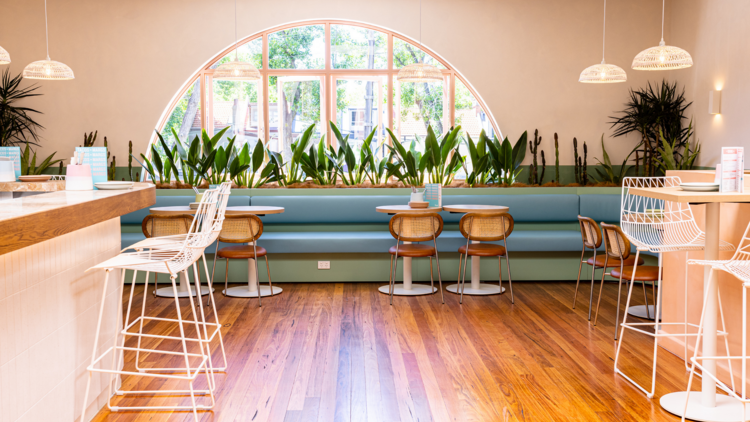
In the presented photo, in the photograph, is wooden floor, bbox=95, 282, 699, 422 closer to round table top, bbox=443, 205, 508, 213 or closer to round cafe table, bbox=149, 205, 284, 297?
round cafe table, bbox=149, 205, 284, 297

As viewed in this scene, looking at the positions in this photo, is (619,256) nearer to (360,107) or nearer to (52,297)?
(52,297)

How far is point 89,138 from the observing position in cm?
727

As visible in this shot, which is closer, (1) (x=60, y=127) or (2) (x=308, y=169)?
(2) (x=308, y=169)

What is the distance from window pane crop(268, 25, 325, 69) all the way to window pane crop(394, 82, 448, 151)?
121 cm

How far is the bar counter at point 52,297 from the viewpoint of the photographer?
1.88m

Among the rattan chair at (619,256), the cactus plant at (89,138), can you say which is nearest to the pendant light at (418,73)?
the rattan chair at (619,256)

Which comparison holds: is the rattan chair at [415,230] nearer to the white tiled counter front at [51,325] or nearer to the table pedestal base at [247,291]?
the table pedestal base at [247,291]

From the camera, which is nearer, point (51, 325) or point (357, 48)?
point (51, 325)

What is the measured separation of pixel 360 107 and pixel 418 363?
518 centimetres

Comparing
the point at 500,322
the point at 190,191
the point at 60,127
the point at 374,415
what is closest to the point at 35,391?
the point at 374,415

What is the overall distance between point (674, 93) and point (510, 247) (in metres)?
3.27

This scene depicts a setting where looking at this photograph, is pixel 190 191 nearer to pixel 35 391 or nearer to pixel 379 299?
pixel 379 299

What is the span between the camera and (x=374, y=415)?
272cm

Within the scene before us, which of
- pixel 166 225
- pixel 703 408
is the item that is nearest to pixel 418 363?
pixel 703 408
